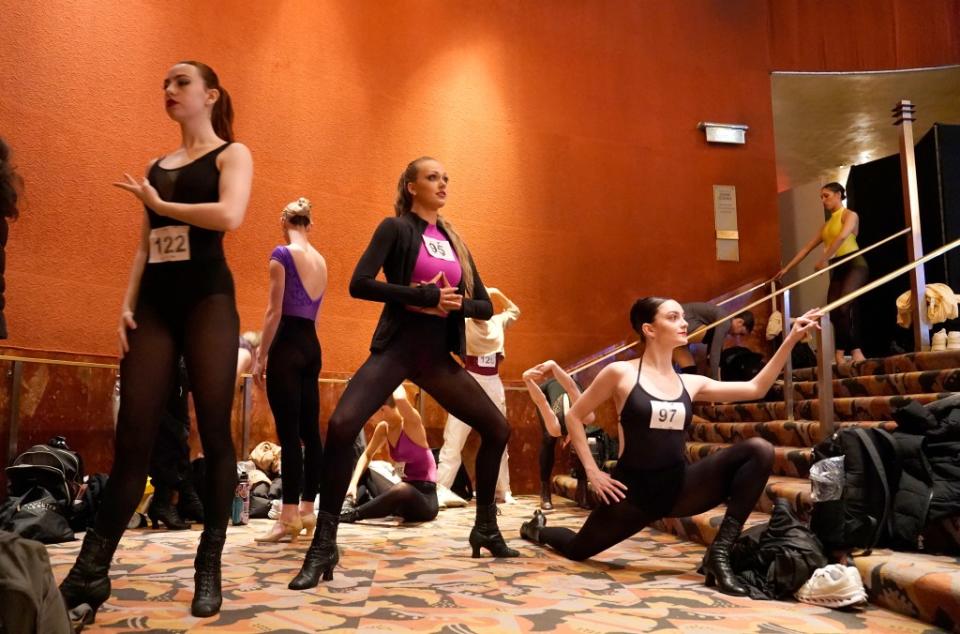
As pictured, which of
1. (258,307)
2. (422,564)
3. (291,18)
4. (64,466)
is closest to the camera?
(422,564)

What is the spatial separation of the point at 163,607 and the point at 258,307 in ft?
13.0

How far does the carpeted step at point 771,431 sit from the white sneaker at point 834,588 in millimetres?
1321

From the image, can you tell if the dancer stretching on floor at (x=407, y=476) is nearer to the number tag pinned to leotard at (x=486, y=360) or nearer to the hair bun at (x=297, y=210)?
the number tag pinned to leotard at (x=486, y=360)

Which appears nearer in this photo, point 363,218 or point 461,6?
point 363,218

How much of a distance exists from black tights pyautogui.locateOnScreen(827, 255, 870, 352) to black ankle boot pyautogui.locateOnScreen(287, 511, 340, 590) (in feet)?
14.2

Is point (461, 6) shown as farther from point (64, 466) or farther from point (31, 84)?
point (64, 466)

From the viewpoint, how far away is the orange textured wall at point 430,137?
5223 mm

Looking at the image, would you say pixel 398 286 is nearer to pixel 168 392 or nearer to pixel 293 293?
pixel 168 392

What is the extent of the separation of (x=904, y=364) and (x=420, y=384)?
3.26m

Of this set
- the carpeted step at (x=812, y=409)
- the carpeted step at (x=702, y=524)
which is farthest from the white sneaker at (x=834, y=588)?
the carpeted step at (x=812, y=409)

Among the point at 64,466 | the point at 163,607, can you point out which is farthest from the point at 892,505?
the point at 64,466

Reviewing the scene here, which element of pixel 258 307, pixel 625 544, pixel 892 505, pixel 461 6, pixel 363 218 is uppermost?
pixel 461 6

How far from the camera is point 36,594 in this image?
4.40 feet

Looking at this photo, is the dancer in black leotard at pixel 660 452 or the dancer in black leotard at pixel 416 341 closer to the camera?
the dancer in black leotard at pixel 416 341
